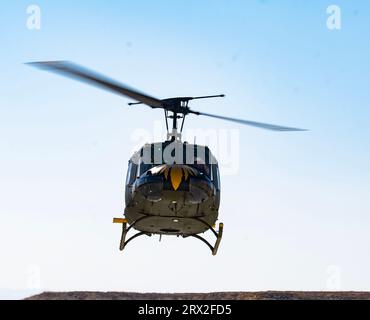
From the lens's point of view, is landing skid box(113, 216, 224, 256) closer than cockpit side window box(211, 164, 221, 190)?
No

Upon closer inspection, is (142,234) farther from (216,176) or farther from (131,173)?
(216,176)

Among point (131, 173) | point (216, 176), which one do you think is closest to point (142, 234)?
point (131, 173)

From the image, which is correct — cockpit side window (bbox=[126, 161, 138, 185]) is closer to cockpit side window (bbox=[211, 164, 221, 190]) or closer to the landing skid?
the landing skid

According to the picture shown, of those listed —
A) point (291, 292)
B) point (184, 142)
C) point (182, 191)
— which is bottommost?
point (291, 292)

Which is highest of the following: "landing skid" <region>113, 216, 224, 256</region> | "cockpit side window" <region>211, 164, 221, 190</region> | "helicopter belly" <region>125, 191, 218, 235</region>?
"cockpit side window" <region>211, 164, 221, 190</region>

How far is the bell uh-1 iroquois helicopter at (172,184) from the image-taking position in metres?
16.5

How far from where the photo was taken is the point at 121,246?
20.3 metres

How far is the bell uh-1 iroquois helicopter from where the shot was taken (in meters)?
16.5

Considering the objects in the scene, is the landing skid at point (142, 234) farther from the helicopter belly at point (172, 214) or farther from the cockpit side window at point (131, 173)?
the cockpit side window at point (131, 173)

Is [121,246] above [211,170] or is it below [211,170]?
below

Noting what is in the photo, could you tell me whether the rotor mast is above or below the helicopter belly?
above
